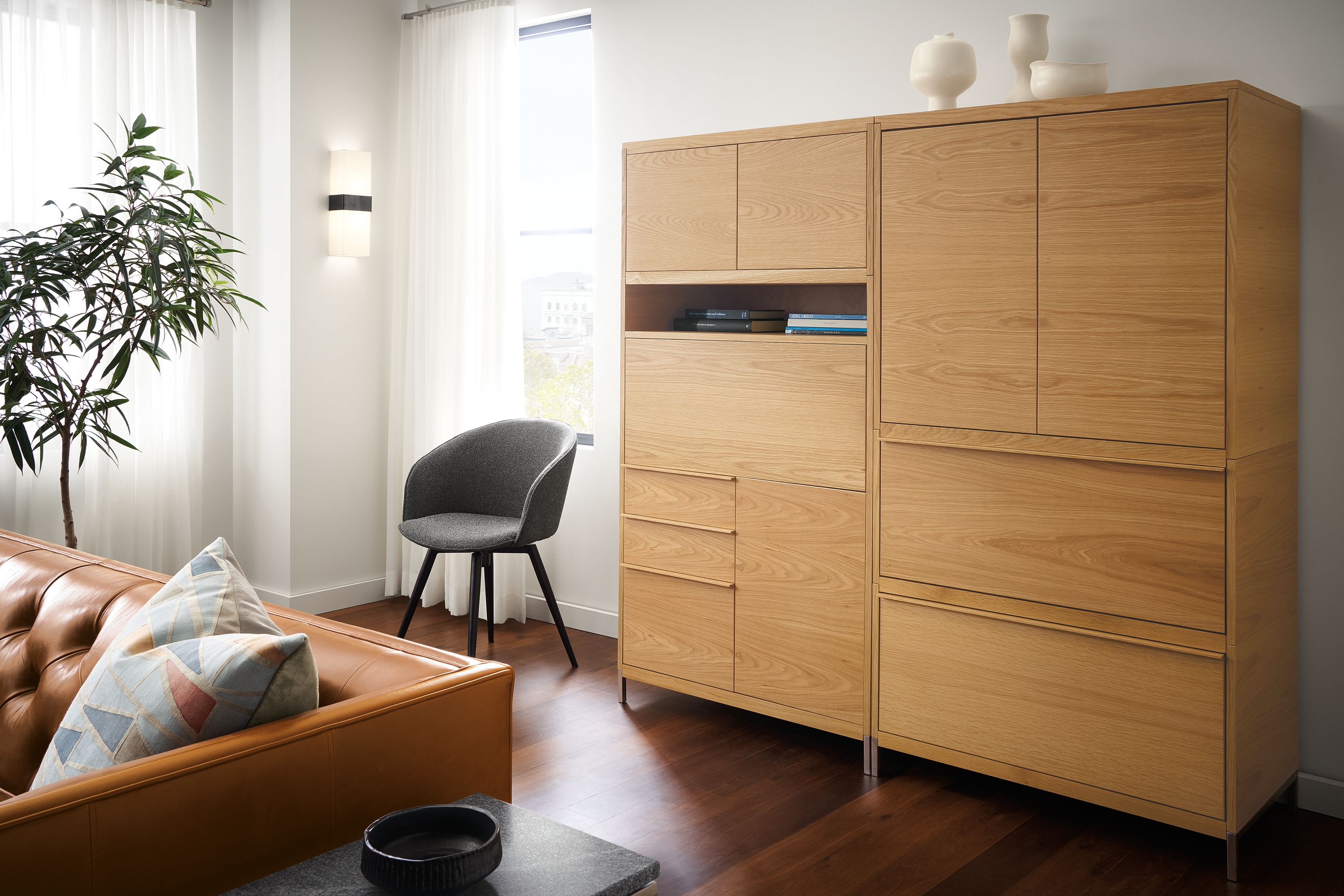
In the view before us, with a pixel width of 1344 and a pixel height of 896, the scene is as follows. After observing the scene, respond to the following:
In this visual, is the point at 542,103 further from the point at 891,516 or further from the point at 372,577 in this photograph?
the point at 891,516

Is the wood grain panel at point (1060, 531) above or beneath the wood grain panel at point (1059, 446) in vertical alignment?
beneath

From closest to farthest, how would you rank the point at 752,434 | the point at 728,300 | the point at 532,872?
the point at 532,872, the point at 752,434, the point at 728,300

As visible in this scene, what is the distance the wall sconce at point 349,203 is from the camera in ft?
14.5

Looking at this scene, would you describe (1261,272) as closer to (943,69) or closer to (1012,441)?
(1012,441)

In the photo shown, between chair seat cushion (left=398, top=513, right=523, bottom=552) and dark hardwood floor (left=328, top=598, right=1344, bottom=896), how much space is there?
577 mm

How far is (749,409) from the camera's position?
10.3ft

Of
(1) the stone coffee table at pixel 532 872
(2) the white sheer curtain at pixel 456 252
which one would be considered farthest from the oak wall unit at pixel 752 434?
(1) the stone coffee table at pixel 532 872

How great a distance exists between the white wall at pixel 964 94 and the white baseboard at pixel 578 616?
47mm

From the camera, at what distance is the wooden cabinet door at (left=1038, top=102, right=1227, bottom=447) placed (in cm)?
234

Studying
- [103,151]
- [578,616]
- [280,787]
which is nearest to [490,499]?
[578,616]

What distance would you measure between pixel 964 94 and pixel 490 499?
87.5 inches

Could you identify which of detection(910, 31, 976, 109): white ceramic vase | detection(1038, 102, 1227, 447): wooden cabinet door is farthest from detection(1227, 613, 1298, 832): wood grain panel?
detection(910, 31, 976, 109): white ceramic vase

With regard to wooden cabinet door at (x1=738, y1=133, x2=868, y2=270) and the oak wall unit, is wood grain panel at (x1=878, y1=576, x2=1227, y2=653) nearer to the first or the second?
the oak wall unit

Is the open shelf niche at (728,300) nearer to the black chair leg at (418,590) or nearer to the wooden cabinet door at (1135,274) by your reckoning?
the wooden cabinet door at (1135,274)
